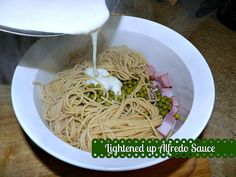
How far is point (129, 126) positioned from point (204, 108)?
315 mm

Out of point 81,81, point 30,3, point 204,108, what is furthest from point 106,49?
point 204,108

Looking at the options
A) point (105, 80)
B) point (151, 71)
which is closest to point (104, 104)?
point (105, 80)

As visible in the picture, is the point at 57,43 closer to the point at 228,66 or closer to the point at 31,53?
the point at 31,53

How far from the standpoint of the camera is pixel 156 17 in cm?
197

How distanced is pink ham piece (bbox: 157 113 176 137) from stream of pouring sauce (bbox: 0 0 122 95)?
0.47 meters

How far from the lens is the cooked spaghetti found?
1.27m

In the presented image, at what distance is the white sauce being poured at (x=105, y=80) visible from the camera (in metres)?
1.46

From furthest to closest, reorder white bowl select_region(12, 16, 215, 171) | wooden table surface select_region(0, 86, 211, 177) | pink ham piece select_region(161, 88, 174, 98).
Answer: pink ham piece select_region(161, 88, 174, 98) < wooden table surface select_region(0, 86, 211, 177) < white bowl select_region(12, 16, 215, 171)

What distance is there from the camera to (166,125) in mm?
1302

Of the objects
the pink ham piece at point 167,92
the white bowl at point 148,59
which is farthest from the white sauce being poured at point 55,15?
the pink ham piece at point 167,92

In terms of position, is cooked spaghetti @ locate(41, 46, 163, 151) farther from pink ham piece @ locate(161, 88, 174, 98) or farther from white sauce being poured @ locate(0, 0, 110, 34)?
white sauce being poured @ locate(0, 0, 110, 34)

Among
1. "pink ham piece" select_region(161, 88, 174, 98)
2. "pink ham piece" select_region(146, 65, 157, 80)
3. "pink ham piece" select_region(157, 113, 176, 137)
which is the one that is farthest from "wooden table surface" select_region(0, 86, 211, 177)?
"pink ham piece" select_region(146, 65, 157, 80)

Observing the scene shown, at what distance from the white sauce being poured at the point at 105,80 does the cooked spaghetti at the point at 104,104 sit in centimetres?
2

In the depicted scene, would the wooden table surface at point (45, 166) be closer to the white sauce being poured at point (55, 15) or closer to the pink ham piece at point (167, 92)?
the pink ham piece at point (167, 92)
